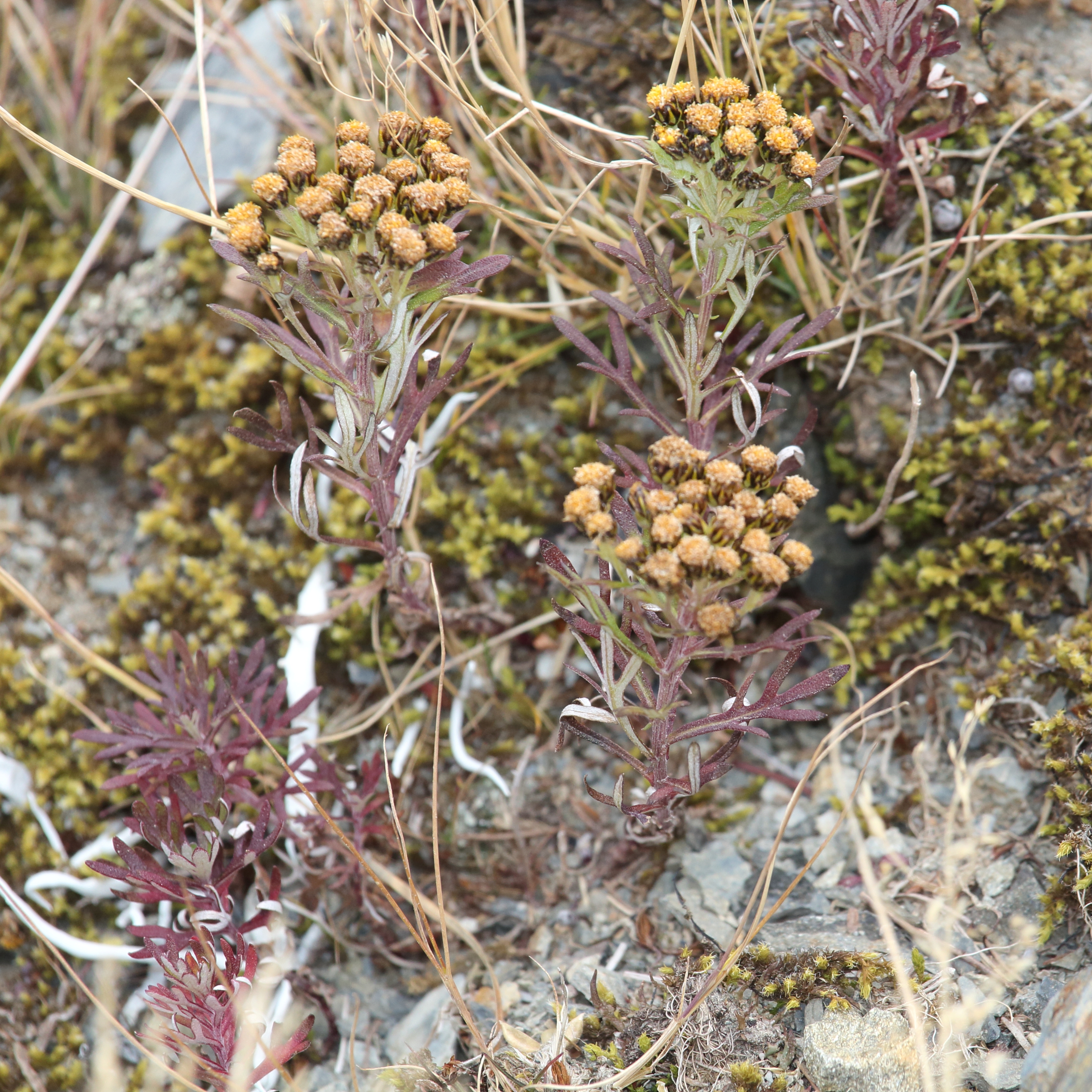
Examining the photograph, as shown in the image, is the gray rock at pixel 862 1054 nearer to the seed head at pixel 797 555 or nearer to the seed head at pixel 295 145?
the seed head at pixel 797 555

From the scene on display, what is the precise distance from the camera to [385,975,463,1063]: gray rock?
233 centimetres

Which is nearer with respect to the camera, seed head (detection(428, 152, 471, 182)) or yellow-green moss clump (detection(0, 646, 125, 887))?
seed head (detection(428, 152, 471, 182))

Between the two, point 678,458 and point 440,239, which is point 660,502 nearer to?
point 678,458

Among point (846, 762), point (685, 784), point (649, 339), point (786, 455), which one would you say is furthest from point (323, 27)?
point (846, 762)

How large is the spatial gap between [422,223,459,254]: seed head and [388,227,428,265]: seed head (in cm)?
3

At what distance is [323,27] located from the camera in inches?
97.4

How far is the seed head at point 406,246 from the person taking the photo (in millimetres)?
1841

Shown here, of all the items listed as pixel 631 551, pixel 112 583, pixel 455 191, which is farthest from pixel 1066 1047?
pixel 112 583

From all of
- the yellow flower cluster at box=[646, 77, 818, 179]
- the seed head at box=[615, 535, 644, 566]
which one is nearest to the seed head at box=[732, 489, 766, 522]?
the seed head at box=[615, 535, 644, 566]

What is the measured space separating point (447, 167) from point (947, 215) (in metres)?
1.64

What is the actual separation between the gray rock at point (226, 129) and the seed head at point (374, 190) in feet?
5.29

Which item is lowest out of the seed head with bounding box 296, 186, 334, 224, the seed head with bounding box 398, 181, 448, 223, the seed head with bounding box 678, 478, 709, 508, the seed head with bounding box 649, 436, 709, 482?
the seed head with bounding box 678, 478, 709, 508

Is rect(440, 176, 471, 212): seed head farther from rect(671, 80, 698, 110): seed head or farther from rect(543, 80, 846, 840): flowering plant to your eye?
rect(671, 80, 698, 110): seed head

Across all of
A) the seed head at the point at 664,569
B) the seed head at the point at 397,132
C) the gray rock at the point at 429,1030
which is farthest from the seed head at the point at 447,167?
the gray rock at the point at 429,1030
